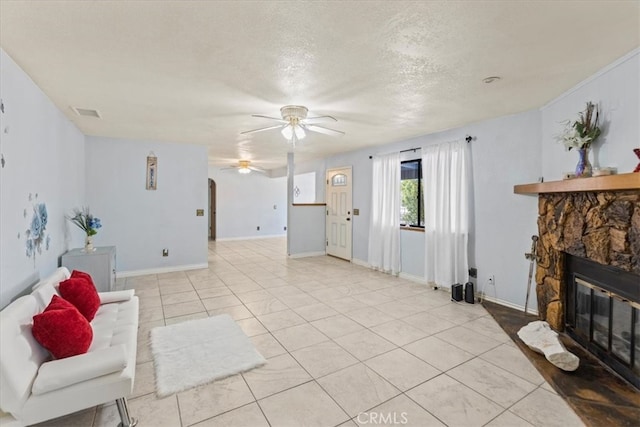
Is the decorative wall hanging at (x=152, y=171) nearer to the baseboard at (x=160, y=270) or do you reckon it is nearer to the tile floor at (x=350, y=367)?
the baseboard at (x=160, y=270)

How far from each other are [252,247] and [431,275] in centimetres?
527

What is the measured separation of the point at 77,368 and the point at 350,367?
187 cm

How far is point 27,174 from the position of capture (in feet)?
8.59

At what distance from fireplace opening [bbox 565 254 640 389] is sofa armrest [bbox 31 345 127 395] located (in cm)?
353

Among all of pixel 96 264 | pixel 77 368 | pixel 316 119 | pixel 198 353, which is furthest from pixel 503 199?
pixel 96 264

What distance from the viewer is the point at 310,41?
6.63 feet

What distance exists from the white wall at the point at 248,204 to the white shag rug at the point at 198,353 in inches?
262

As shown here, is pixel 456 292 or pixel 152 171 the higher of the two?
pixel 152 171

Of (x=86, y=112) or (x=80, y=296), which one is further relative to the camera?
(x=86, y=112)

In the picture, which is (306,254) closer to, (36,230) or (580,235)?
(36,230)

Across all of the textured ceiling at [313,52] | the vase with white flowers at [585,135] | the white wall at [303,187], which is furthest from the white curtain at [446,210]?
the white wall at [303,187]

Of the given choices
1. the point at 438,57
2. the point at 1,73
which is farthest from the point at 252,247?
the point at 438,57

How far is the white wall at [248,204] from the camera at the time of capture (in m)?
9.62

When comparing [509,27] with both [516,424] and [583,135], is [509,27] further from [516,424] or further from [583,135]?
[516,424]
